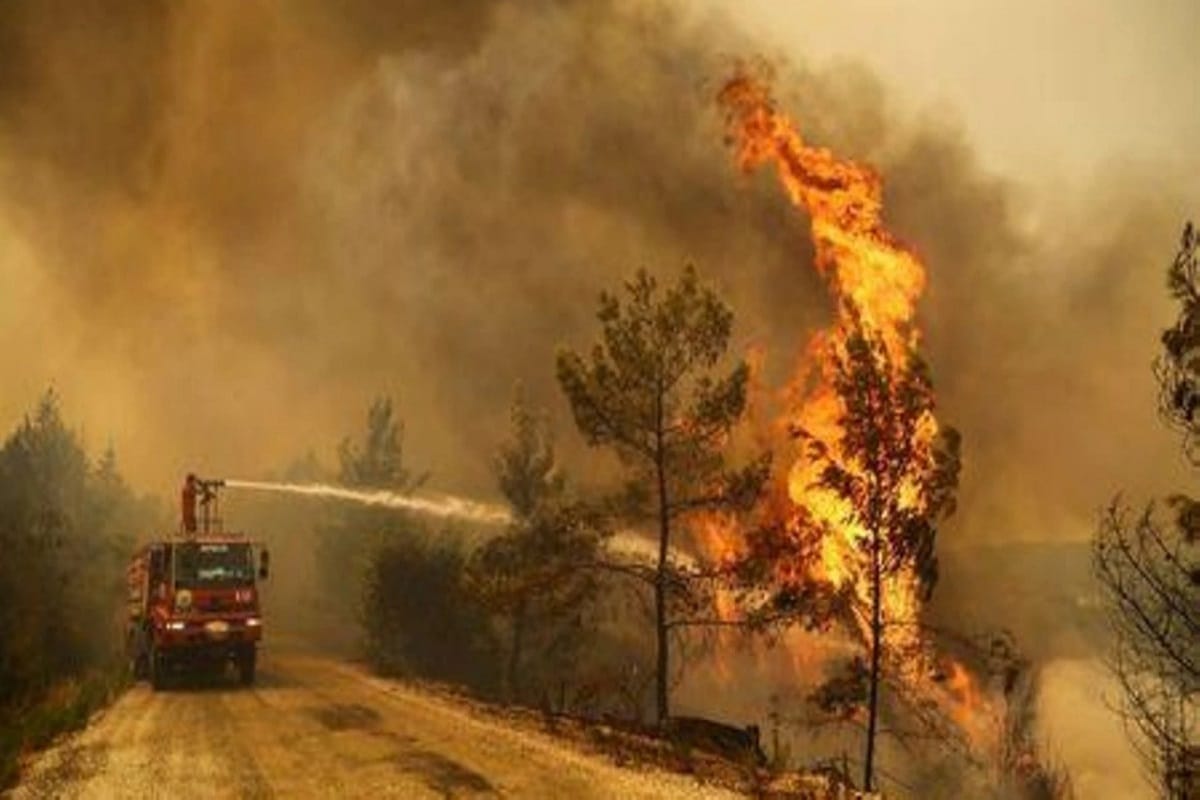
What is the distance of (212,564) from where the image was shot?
26688mm

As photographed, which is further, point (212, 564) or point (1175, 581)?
point (212, 564)

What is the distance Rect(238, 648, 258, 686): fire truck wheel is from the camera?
27188mm

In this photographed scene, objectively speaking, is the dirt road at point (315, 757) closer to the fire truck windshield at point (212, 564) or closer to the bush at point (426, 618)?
the fire truck windshield at point (212, 564)

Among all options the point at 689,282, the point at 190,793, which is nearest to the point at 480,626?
the point at 689,282

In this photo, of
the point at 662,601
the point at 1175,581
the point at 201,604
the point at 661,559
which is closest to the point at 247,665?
the point at 201,604

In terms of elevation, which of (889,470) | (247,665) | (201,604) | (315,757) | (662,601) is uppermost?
(889,470)

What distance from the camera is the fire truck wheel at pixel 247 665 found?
27188 mm

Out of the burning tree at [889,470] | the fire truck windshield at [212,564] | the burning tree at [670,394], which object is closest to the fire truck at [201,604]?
the fire truck windshield at [212,564]

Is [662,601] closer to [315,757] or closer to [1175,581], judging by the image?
[315,757]

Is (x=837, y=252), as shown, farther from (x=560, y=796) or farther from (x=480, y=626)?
(x=560, y=796)

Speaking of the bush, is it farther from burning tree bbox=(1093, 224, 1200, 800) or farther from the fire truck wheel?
burning tree bbox=(1093, 224, 1200, 800)

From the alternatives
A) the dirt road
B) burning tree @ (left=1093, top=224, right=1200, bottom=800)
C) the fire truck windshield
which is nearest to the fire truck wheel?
the fire truck windshield

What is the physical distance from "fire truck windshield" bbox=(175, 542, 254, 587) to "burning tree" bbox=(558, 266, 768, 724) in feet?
29.2

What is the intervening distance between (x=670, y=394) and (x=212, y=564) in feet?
38.2
